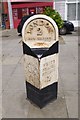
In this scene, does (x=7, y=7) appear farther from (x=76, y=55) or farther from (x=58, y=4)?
(x=76, y=55)

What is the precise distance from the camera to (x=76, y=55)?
32.6 feet

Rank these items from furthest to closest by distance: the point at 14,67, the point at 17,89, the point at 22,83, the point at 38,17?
the point at 14,67 → the point at 22,83 → the point at 17,89 → the point at 38,17

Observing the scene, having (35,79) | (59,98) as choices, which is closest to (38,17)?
(35,79)

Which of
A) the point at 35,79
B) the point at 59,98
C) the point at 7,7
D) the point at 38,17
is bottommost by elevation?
the point at 59,98

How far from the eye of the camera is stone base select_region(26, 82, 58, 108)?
478 centimetres

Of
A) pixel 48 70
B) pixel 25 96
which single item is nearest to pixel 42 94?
pixel 48 70

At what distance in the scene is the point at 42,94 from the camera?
188 inches

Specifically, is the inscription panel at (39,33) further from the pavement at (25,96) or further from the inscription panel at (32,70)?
the pavement at (25,96)

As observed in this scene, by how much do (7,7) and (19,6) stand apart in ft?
4.00

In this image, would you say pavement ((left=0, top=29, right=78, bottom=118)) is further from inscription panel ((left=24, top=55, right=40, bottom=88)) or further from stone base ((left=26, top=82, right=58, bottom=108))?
inscription panel ((left=24, top=55, right=40, bottom=88))

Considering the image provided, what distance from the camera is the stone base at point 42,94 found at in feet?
15.7

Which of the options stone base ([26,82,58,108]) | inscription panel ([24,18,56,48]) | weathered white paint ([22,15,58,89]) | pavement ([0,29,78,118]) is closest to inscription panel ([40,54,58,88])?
weathered white paint ([22,15,58,89])

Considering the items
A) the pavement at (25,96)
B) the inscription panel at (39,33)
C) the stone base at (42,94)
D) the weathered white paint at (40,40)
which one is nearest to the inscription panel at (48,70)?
the weathered white paint at (40,40)

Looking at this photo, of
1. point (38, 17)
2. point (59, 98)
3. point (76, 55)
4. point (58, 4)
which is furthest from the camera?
point (58, 4)
